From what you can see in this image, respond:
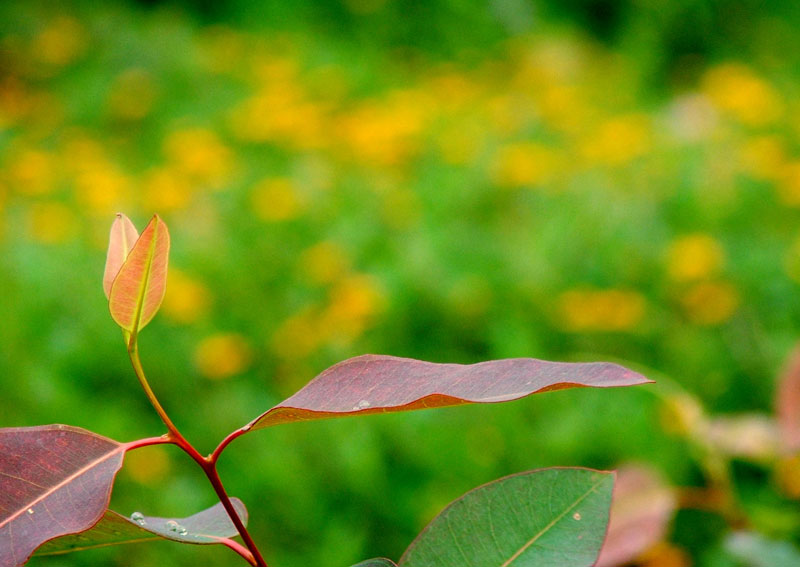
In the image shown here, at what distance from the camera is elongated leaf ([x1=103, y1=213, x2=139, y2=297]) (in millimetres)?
385

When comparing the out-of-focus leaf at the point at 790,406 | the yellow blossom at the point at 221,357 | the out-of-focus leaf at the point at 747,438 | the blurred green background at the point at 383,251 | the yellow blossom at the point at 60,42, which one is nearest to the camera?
the out-of-focus leaf at the point at 790,406

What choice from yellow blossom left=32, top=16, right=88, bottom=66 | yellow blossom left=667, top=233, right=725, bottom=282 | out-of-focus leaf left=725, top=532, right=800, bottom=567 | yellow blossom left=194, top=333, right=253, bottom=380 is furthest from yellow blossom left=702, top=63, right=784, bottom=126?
yellow blossom left=32, top=16, right=88, bottom=66

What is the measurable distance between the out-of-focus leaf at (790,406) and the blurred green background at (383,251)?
9 centimetres

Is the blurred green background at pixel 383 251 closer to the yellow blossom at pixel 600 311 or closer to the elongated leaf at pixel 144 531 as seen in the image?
the yellow blossom at pixel 600 311

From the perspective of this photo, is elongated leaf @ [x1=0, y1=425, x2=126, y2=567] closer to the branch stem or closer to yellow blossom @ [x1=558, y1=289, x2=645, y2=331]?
the branch stem

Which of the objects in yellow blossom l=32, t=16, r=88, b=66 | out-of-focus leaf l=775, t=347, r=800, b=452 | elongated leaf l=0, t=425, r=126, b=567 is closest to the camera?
elongated leaf l=0, t=425, r=126, b=567

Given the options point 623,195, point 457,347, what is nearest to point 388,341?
point 457,347

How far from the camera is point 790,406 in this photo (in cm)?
81

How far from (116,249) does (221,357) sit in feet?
4.29

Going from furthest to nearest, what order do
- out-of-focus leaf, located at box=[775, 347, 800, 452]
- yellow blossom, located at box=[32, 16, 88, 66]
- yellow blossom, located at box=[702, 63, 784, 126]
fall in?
yellow blossom, located at box=[32, 16, 88, 66] < yellow blossom, located at box=[702, 63, 784, 126] < out-of-focus leaf, located at box=[775, 347, 800, 452]

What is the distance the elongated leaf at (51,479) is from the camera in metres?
0.33

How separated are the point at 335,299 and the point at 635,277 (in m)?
0.67

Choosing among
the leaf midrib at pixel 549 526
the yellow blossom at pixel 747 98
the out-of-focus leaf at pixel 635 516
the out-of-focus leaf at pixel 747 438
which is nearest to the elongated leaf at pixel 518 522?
the leaf midrib at pixel 549 526

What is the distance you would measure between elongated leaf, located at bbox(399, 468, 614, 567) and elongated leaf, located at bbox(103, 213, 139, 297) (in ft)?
0.58
